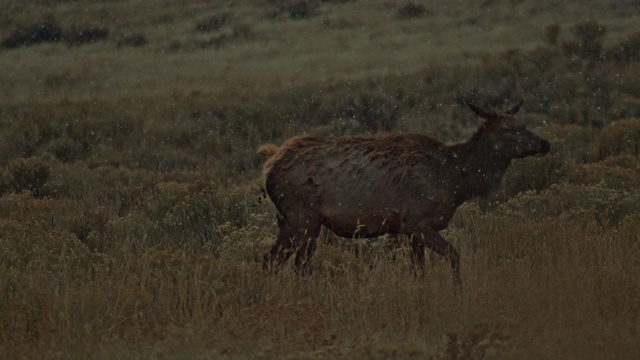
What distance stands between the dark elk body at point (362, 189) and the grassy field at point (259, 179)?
347mm

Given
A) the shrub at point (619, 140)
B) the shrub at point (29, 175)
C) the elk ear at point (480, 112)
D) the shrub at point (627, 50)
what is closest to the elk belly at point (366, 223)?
the elk ear at point (480, 112)

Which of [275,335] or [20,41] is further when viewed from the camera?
[20,41]

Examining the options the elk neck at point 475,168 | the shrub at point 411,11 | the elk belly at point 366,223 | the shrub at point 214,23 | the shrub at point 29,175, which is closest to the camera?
the elk belly at point 366,223

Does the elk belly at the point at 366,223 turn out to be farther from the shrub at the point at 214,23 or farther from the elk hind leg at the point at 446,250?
the shrub at the point at 214,23

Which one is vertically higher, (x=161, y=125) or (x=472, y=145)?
(x=472, y=145)

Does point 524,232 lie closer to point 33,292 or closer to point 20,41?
point 33,292

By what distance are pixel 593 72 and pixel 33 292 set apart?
2553 centimetres

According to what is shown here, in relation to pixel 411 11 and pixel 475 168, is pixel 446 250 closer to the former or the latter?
pixel 475 168

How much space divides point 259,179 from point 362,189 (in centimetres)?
602

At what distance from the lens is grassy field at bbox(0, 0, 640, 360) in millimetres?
8914

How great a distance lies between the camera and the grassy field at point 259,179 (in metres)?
8.91

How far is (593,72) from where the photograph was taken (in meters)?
33.0

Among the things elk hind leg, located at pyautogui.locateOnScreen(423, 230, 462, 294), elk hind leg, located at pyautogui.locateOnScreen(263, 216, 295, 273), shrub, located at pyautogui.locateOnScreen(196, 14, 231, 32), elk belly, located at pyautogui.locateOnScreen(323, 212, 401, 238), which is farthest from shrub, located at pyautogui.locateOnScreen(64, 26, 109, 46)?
elk hind leg, located at pyautogui.locateOnScreen(423, 230, 462, 294)

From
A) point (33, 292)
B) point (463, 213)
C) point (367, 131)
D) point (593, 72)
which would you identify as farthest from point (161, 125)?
point (33, 292)
